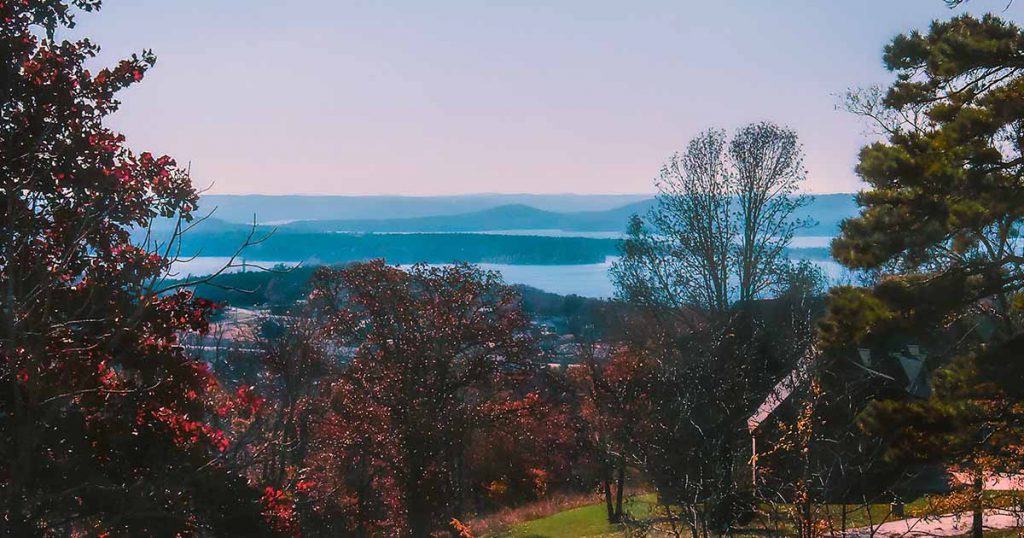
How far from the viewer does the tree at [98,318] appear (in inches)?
243

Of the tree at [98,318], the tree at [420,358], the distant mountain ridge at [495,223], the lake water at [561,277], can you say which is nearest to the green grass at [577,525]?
the tree at [420,358]

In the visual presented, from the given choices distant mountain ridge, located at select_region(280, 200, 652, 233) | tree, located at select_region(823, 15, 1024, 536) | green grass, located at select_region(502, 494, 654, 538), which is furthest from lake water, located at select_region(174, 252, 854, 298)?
tree, located at select_region(823, 15, 1024, 536)

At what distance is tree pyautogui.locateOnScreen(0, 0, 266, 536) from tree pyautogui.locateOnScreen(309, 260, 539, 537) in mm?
13062

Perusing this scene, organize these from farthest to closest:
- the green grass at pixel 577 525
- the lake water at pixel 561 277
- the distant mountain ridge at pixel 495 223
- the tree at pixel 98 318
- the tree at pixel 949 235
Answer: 1. the distant mountain ridge at pixel 495 223
2. the lake water at pixel 561 277
3. the green grass at pixel 577 525
4. the tree at pixel 949 235
5. the tree at pixel 98 318

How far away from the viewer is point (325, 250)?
7288 cm

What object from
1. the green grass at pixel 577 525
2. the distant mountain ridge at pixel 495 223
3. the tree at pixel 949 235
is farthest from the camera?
the distant mountain ridge at pixel 495 223

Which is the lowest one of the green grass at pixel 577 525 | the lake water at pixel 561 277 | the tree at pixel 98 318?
the green grass at pixel 577 525

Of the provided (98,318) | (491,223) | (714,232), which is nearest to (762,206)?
(714,232)

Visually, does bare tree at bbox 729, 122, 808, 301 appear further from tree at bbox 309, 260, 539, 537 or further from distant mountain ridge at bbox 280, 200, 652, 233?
distant mountain ridge at bbox 280, 200, 652, 233

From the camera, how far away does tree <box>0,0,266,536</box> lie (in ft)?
20.3

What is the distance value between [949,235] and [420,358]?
Answer: 13.2 m

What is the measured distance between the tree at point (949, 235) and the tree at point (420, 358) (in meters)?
11.4

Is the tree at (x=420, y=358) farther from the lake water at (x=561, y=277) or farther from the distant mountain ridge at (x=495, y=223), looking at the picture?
the distant mountain ridge at (x=495, y=223)

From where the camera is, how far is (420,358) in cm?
2097
